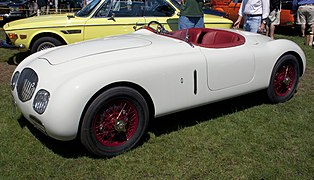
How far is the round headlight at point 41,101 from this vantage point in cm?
292

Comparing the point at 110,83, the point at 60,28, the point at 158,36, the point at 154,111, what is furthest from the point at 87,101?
the point at 60,28

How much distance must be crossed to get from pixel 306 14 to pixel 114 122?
799 centimetres

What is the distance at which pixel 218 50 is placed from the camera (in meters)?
3.77

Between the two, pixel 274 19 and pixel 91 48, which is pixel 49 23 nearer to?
pixel 91 48

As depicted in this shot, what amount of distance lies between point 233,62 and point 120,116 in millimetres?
1428

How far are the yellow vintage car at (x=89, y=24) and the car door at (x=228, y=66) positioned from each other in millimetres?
2779

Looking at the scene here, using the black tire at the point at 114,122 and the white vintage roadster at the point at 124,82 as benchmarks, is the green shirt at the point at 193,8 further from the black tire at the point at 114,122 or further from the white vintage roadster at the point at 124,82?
the black tire at the point at 114,122

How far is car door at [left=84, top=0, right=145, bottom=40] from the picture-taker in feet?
20.8

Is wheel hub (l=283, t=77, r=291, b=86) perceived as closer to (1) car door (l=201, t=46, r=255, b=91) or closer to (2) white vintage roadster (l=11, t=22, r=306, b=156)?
(2) white vintage roadster (l=11, t=22, r=306, b=156)

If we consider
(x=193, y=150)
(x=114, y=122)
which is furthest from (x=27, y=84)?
(x=193, y=150)

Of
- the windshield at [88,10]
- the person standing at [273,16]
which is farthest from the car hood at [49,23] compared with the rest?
the person standing at [273,16]

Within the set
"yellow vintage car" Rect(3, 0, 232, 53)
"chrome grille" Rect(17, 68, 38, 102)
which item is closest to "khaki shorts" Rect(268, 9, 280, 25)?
"yellow vintage car" Rect(3, 0, 232, 53)

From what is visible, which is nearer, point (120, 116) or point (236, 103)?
point (120, 116)

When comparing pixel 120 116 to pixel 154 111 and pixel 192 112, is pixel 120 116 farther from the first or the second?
pixel 192 112
